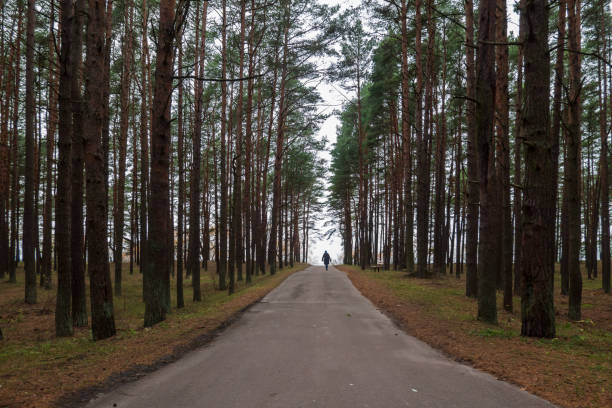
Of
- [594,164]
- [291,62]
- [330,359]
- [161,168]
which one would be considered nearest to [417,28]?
[291,62]

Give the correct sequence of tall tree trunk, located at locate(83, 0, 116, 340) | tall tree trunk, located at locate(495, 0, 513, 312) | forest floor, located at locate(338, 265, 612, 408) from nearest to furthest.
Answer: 1. forest floor, located at locate(338, 265, 612, 408)
2. tall tree trunk, located at locate(83, 0, 116, 340)
3. tall tree trunk, located at locate(495, 0, 513, 312)

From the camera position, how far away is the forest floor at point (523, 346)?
173 inches

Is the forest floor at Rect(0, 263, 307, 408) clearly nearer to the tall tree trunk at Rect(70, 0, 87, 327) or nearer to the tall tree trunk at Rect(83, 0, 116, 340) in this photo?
the tall tree trunk at Rect(83, 0, 116, 340)

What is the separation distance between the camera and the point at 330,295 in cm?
1437

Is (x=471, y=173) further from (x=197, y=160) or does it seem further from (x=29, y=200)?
(x=29, y=200)

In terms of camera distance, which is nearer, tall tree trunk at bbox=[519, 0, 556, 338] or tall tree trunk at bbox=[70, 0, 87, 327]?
tall tree trunk at bbox=[519, 0, 556, 338]

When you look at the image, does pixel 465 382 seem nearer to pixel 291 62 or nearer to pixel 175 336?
pixel 175 336

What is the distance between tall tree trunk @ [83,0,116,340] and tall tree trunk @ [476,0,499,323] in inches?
332

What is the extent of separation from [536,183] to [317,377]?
555cm

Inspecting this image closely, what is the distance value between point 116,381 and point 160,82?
7.28m

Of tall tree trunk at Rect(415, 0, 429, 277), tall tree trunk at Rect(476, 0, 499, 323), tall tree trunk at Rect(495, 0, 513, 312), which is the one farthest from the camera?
tall tree trunk at Rect(415, 0, 429, 277)

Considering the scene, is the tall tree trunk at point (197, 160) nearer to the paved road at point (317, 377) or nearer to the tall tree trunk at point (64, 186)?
the tall tree trunk at point (64, 186)

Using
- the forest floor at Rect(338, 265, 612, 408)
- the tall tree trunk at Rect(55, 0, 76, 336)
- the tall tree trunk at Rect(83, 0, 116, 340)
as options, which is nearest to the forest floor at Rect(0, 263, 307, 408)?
the tall tree trunk at Rect(83, 0, 116, 340)

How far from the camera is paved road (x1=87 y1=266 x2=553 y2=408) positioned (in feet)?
12.8
